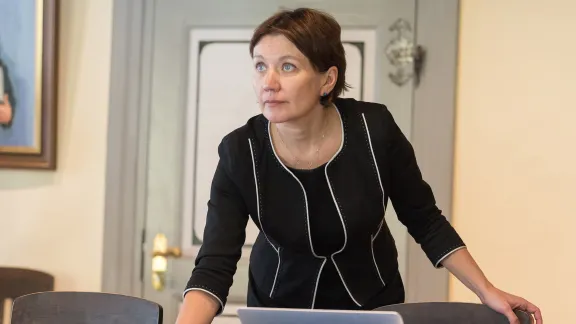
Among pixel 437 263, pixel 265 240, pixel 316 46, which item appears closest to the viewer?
pixel 316 46

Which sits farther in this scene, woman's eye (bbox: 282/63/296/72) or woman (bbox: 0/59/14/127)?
woman (bbox: 0/59/14/127)

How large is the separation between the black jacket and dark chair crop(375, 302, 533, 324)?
11 cm

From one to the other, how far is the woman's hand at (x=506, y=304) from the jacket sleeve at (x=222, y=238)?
48 centimetres

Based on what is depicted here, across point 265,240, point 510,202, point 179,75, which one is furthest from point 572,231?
point 179,75

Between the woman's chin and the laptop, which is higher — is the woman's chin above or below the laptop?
above

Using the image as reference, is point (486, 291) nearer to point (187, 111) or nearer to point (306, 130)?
point (306, 130)

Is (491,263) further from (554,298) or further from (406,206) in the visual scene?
(406,206)

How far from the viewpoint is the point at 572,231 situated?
203cm

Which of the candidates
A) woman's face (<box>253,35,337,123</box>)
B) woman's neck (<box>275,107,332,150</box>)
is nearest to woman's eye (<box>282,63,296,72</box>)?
woman's face (<box>253,35,337,123</box>)

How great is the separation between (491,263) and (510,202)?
199 mm

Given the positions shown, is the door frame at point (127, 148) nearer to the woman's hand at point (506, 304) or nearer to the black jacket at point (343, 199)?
the black jacket at point (343, 199)

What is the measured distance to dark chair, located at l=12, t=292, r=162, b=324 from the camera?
1323 mm

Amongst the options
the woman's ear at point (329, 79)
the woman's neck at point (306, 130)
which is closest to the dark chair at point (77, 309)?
the woman's neck at point (306, 130)

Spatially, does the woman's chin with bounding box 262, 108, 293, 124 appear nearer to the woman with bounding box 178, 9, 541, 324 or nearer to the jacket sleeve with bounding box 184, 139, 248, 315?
the woman with bounding box 178, 9, 541, 324
